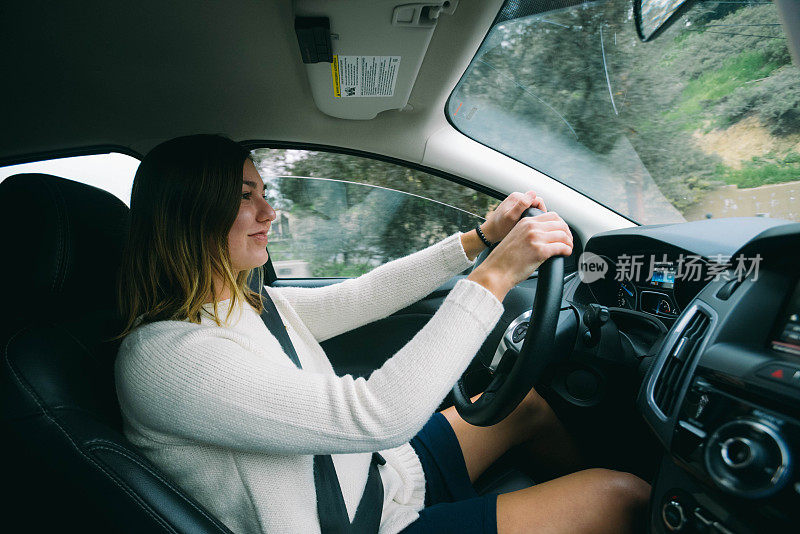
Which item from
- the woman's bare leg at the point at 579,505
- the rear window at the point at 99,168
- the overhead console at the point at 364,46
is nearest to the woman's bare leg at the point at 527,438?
the woman's bare leg at the point at 579,505

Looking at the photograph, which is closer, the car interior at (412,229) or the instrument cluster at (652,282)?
the car interior at (412,229)

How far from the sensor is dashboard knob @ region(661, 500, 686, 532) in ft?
2.55

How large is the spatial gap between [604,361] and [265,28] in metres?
1.26

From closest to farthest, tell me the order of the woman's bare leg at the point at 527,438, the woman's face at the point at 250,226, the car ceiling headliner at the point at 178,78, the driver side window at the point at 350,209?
the woman's face at the point at 250,226
the car ceiling headliner at the point at 178,78
the woman's bare leg at the point at 527,438
the driver side window at the point at 350,209

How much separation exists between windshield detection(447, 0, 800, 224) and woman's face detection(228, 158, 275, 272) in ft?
2.54

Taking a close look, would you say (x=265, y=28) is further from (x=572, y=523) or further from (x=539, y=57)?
(x=572, y=523)

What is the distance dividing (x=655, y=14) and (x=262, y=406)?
1.31 metres

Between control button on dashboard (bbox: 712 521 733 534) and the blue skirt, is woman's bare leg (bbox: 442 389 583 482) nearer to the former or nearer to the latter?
the blue skirt

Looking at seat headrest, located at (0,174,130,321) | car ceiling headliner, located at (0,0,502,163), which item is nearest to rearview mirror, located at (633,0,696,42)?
car ceiling headliner, located at (0,0,502,163)

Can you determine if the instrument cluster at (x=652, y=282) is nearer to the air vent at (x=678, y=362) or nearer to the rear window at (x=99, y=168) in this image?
the air vent at (x=678, y=362)

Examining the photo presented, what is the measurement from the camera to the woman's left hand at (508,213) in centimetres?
104

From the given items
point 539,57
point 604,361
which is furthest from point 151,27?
point 604,361

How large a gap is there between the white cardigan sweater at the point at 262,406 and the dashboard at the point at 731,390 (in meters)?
0.40

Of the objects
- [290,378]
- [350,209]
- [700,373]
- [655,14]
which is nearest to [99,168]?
[350,209]
